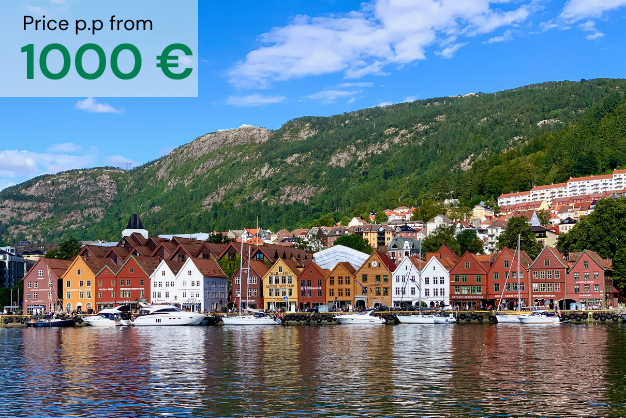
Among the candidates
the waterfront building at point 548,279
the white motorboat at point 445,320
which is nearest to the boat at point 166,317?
the white motorboat at point 445,320

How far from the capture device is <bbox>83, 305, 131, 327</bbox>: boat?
116 m

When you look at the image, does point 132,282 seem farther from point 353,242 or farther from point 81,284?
point 353,242

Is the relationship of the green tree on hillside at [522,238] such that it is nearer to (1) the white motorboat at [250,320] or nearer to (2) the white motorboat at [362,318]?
(2) the white motorboat at [362,318]

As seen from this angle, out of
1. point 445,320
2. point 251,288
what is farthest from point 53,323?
point 445,320

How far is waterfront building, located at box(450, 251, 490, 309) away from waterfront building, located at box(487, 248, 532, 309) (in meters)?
1.38

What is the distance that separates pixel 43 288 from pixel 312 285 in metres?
52.3

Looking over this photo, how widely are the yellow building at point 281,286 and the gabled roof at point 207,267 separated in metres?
10.0

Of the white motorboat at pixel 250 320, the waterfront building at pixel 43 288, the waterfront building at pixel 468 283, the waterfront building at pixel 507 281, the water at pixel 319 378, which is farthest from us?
the waterfront building at pixel 43 288

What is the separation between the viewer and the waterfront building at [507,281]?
130750mm

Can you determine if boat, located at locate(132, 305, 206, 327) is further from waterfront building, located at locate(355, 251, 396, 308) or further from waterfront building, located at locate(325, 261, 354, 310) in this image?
waterfront building, located at locate(355, 251, 396, 308)

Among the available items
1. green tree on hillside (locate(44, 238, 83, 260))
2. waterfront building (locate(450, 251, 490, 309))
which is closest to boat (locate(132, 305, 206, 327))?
waterfront building (locate(450, 251, 490, 309))

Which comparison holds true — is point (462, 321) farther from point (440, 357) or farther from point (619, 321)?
point (440, 357)

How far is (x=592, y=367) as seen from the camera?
160 feet

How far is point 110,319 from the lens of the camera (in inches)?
4611
